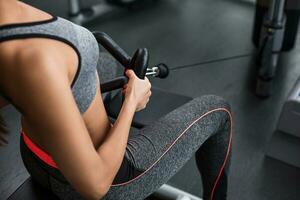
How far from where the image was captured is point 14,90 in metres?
0.58

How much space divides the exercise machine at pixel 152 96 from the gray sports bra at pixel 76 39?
13cm

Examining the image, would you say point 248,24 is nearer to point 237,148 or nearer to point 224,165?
point 237,148

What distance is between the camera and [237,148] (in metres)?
1.62

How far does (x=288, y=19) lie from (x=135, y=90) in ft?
5.40

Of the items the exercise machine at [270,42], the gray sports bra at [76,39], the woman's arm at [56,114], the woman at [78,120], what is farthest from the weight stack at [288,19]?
the woman's arm at [56,114]

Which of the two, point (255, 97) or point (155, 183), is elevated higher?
point (155, 183)

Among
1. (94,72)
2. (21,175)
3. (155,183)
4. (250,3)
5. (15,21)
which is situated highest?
(15,21)

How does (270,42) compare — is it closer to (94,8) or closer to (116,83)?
(116,83)

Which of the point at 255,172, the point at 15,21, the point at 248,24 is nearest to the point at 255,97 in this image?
the point at 255,172

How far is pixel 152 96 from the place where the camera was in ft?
3.99

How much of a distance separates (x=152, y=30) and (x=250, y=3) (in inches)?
33.4

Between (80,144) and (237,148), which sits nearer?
(80,144)

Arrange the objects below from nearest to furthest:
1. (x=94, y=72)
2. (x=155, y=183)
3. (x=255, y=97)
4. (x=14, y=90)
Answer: (x=14, y=90) < (x=94, y=72) < (x=155, y=183) < (x=255, y=97)

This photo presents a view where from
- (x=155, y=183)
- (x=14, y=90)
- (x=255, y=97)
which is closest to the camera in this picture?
(x=14, y=90)
